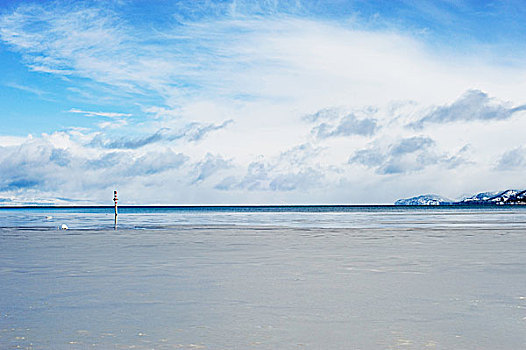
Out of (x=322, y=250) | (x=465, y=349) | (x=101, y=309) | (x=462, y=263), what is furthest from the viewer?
(x=322, y=250)

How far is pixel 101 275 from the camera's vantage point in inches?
584

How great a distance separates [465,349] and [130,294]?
7051mm

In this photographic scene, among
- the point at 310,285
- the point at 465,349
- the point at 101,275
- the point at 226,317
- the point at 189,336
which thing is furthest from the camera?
the point at 101,275

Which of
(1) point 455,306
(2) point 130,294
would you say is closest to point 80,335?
(2) point 130,294

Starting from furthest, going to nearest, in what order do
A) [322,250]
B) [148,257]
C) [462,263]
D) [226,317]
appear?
[322,250] → [148,257] → [462,263] → [226,317]

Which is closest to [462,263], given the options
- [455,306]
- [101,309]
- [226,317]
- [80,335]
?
[455,306]

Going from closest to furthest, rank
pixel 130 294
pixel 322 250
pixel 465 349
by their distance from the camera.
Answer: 1. pixel 465 349
2. pixel 130 294
3. pixel 322 250

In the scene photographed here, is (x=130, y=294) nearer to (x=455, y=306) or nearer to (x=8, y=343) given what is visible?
(x=8, y=343)

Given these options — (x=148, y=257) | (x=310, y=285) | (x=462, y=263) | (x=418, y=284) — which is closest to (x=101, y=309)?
(x=310, y=285)

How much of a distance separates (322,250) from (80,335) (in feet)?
50.3

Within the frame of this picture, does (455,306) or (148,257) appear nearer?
(455,306)

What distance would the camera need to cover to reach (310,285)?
1277 cm

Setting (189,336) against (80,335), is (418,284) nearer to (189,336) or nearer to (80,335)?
(189,336)

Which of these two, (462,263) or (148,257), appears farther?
(148,257)
